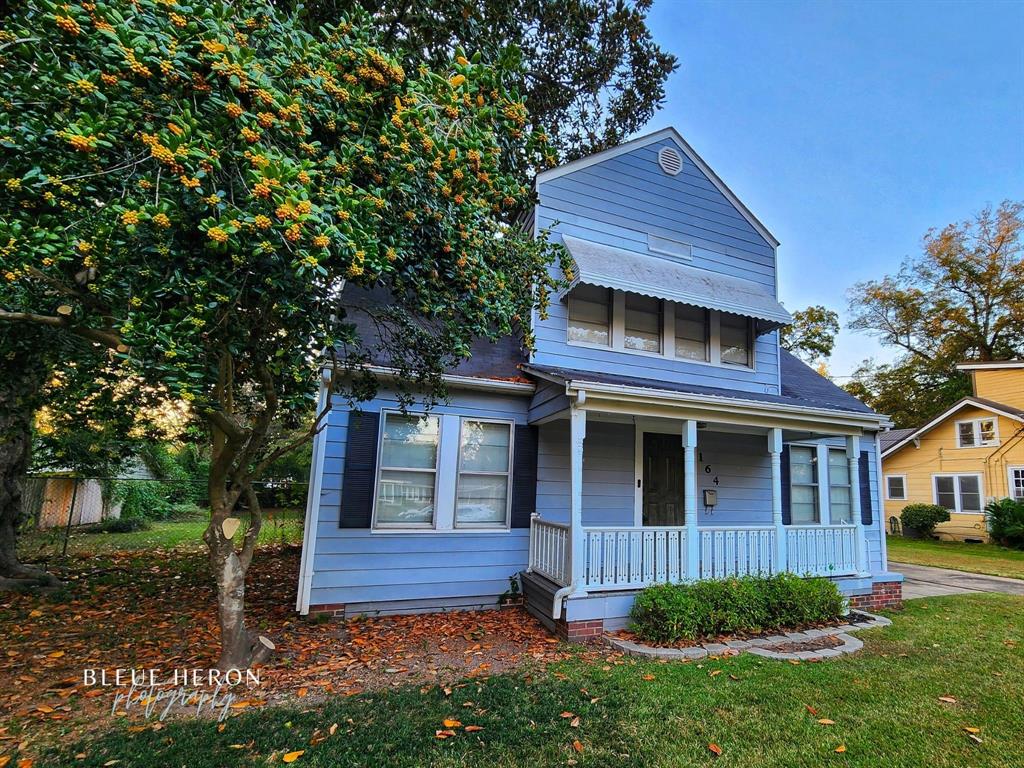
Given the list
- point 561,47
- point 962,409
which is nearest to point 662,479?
point 561,47

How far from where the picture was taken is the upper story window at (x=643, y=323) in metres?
7.99

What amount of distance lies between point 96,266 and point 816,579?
8.30 m

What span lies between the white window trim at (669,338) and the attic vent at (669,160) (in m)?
2.61

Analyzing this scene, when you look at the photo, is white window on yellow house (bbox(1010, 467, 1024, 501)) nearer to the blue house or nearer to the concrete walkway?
the concrete walkway

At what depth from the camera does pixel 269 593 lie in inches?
268

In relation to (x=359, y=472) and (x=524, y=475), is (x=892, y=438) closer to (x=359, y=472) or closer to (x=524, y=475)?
(x=524, y=475)

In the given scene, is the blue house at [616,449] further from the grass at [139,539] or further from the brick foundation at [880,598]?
the grass at [139,539]

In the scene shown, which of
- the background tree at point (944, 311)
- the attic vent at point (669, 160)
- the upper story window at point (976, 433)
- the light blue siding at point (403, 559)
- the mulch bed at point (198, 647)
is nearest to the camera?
the mulch bed at point (198, 647)

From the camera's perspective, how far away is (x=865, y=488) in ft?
28.7

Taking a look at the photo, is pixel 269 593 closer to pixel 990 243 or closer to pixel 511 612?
pixel 511 612

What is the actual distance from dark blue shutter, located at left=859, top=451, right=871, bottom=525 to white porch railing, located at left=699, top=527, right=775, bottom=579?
3.38m

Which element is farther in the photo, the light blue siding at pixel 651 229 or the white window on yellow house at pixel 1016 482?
the white window on yellow house at pixel 1016 482

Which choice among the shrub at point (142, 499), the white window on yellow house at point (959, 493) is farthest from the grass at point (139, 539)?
the white window on yellow house at point (959, 493)

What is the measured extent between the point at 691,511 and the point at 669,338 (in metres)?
3.20
